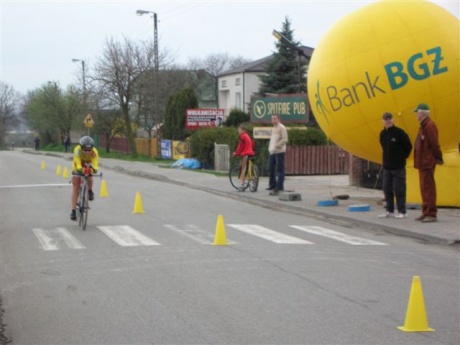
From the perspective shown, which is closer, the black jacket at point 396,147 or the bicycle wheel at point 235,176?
the black jacket at point 396,147

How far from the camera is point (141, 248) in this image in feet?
37.6

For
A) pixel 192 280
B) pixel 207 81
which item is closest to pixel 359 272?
pixel 192 280

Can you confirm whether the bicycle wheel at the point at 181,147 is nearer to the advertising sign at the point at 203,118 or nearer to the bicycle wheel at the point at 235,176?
the advertising sign at the point at 203,118

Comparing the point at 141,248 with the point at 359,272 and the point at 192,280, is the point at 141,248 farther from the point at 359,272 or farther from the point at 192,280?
the point at 359,272

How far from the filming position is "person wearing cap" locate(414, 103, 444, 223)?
1380 cm

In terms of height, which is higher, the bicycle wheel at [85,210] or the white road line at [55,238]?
the bicycle wheel at [85,210]

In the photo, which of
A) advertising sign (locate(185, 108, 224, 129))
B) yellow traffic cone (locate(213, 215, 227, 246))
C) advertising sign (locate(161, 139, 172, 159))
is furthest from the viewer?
advertising sign (locate(161, 139, 172, 159))

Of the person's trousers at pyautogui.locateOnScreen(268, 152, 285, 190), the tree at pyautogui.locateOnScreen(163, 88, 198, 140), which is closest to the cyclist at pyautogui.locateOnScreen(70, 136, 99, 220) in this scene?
the person's trousers at pyautogui.locateOnScreen(268, 152, 285, 190)

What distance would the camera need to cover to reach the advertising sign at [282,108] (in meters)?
28.6

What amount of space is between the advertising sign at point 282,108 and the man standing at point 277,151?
28.1ft

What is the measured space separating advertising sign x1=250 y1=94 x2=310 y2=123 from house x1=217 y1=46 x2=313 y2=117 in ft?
116

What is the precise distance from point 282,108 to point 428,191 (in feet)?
50.3

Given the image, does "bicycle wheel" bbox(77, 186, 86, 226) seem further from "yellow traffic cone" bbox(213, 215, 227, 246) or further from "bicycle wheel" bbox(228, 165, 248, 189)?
"bicycle wheel" bbox(228, 165, 248, 189)

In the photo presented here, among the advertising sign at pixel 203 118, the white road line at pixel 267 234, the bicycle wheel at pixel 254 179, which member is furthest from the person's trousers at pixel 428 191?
the advertising sign at pixel 203 118
